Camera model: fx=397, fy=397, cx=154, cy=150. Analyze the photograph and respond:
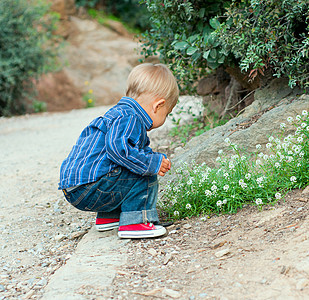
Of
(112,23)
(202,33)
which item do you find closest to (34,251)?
(202,33)

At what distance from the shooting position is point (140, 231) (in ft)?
8.42

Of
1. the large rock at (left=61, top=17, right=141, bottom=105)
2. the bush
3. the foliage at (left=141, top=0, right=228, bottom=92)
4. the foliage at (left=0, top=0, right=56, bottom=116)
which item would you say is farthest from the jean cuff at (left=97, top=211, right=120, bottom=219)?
the large rock at (left=61, top=17, right=141, bottom=105)

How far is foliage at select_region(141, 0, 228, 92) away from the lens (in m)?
3.74

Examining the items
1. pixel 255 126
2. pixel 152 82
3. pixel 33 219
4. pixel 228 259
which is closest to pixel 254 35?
pixel 255 126

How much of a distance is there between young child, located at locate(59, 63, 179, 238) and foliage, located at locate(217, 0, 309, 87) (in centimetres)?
94

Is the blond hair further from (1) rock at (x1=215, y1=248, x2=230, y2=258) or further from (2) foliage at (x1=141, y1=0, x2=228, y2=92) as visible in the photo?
(1) rock at (x1=215, y1=248, x2=230, y2=258)

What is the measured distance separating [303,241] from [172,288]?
70 cm

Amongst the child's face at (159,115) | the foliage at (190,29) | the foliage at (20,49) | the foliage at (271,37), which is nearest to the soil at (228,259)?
the child's face at (159,115)

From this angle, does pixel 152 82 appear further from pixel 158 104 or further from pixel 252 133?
pixel 252 133

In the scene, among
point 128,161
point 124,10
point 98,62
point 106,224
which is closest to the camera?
point 128,161

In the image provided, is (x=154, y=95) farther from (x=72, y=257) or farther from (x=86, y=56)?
(x=86, y=56)

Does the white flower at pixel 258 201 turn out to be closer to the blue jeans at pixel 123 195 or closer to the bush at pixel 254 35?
the blue jeans at pixel 123 195

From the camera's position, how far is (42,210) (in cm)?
354

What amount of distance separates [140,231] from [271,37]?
187 cm
